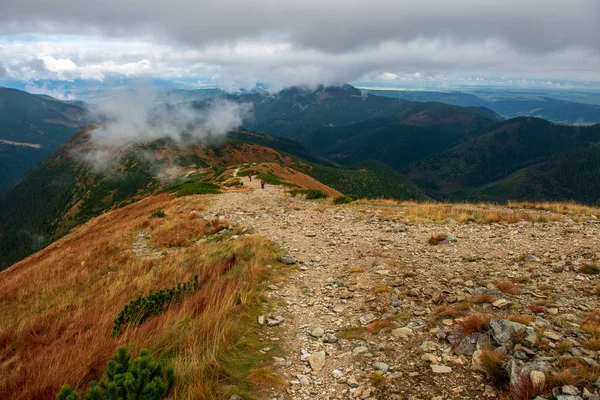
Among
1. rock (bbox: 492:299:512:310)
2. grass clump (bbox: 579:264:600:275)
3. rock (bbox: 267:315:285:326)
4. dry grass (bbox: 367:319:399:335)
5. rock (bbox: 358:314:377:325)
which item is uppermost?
grass clump (bbox: 579:264:600:275)

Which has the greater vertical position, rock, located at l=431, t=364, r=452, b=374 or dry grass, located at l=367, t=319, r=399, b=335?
rock, located at l=431, t=364, r=452, b=374

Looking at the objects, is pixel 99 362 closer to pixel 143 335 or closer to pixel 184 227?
pixel 143 335

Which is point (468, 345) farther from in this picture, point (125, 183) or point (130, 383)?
point (125, 183)

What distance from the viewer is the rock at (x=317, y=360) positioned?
17.4ft

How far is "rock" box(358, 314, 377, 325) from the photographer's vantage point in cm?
680

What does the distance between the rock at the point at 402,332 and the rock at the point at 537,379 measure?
7.20ft

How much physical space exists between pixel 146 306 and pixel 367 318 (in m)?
5.20

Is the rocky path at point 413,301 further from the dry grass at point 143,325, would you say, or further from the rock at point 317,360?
the dry grass at point 143,325

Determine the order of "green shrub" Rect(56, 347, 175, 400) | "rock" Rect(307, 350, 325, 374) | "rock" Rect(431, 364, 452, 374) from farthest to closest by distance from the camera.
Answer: "rock" Rect(307, 350, 325, 374)
"rock" Rect(431, 364, 452, 374)
"green shrub" Rect(56, 347, 175, 400)

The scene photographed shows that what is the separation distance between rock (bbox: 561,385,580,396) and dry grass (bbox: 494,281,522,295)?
3.84 m

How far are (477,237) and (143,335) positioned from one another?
1265 centimetres

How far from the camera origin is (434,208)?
769 inches

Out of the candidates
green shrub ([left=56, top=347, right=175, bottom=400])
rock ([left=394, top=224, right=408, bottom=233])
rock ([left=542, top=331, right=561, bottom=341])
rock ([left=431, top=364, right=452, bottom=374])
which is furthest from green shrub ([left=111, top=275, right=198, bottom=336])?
rock ([left=394, top=224, right=408, bottom=233])

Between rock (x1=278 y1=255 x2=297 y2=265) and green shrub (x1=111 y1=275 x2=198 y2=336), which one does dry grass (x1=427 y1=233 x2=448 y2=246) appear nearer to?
rock (x1=278 y1=255 x2=297 y2=265)
